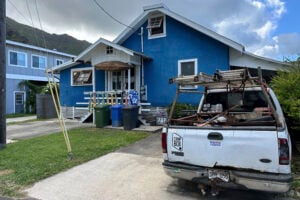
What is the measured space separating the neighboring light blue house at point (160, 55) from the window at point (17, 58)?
1297 cm

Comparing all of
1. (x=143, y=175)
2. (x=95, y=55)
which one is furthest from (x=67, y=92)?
(x=143, y=175)

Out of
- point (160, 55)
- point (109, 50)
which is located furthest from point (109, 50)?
point (160, 55)

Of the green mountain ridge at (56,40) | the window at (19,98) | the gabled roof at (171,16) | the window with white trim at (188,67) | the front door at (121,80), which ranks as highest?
the green mountain ridge at (56,40)

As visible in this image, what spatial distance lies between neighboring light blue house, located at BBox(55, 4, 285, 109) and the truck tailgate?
26.7 ft

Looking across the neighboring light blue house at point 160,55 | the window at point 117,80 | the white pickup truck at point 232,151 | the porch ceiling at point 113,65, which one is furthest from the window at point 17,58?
the white pickup truck at point 232,151

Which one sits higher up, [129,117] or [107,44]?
[107,44]

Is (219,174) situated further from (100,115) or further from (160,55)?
(160,55)

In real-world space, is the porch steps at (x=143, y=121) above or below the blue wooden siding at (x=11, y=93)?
below

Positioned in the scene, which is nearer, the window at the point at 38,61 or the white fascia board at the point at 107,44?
the white fascia board at the point at 107,44

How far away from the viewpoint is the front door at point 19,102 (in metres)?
24.4

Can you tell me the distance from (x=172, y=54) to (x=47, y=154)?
8146 millimetres

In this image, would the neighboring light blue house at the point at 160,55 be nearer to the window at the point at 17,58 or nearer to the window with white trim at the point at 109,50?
the window with white trim at the point at 109,50

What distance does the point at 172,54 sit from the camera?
12773 mm

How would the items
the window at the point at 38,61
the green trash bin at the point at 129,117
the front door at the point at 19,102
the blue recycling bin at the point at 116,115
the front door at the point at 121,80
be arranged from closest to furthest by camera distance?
the green trash bin at the point at 129,117 → the blue recycling bin at the point at 116,115 → the front door at the point at 121,80 → the front door at the point at 19,102 → the window at the point at 38,61
